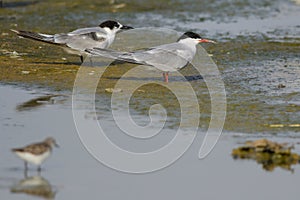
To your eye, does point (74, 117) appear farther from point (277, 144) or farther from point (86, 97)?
point (277, 144)

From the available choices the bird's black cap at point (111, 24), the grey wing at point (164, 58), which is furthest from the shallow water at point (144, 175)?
the bird's black cap at point (111, 24)

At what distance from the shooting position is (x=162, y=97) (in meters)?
7.64

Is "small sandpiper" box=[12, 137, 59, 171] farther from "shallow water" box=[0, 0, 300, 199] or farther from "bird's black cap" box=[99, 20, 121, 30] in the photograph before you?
"bird's black cap" box=[99, 20, 121, 30]

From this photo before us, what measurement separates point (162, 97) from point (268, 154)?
7.11ft

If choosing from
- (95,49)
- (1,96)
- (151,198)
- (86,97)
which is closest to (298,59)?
(95,49)

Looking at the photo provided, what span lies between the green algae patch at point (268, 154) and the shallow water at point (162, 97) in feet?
0.27

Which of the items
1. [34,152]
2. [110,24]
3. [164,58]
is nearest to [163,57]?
[164,58]

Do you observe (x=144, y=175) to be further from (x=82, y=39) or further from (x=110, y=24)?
(x=110, y=24)

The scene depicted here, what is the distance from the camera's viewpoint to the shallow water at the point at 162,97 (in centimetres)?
507

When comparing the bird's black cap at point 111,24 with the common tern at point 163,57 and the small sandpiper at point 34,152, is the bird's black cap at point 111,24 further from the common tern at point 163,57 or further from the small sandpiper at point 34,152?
the small sandpiper at point 34,152

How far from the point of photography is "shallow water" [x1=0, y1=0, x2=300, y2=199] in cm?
507

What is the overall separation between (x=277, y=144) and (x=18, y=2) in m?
9.36

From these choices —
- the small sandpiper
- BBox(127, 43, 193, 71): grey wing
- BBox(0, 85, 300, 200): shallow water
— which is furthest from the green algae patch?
BBox(127, 43, 193, 71): grey wing

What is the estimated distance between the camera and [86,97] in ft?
24.9
